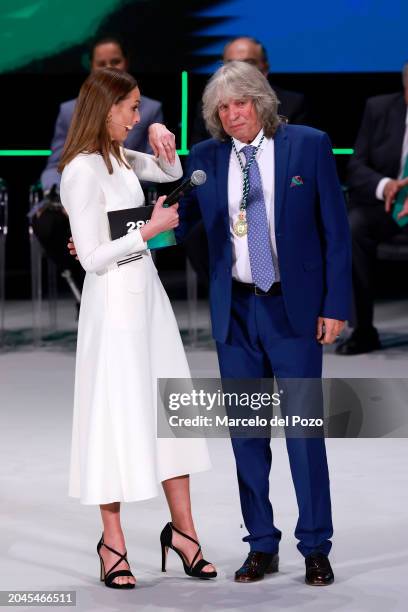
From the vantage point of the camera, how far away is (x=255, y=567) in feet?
11.4

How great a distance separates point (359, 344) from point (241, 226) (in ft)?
10.9

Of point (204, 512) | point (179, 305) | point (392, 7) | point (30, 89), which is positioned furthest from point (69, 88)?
point (204, 512)

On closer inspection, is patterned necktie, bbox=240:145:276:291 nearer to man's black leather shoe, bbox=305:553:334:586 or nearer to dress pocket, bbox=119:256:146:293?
dress pocket, bbox=119:256:146:293

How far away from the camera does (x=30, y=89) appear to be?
8234mm

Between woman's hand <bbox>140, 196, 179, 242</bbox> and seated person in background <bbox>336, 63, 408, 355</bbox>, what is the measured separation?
Answer: 135 inches

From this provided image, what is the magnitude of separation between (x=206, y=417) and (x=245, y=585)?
0.46 m

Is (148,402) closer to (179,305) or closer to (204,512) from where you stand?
(204,512)

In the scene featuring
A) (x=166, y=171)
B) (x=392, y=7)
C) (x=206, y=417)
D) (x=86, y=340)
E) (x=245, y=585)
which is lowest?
(x=245, y=585)

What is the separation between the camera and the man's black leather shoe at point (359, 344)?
6.68 metres

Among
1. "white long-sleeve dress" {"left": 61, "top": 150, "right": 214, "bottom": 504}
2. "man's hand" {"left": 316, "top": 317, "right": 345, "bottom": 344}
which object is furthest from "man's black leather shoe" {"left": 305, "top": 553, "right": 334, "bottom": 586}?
"man's hand" {"left": 316, "top": 317, "right": 345, "bottom": 344}

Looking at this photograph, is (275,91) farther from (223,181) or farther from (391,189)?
(223,181)

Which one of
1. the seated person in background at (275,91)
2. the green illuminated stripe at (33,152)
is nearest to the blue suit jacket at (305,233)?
the seated person in background at (275,91)

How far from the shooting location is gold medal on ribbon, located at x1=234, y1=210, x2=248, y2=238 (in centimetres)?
348

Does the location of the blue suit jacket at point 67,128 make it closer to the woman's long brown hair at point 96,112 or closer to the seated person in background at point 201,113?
the seated person in background at point 201,113
